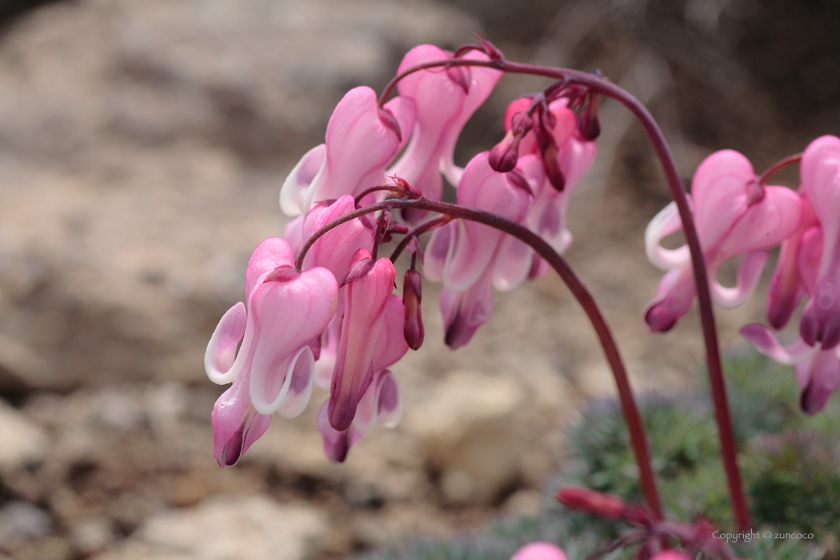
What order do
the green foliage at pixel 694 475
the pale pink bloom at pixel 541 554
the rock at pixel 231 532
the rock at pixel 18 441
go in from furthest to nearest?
the rock at pixel 18 441, the rock at pixel 231 532, the green foliage at pixel 694 475, the pale pink bloom at pixel 541 554

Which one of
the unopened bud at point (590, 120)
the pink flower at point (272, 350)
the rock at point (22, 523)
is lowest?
the rock at point (22, 523)

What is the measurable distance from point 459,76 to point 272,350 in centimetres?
39

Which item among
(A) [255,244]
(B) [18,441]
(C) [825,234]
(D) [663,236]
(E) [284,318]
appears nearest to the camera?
(E) [284,318]

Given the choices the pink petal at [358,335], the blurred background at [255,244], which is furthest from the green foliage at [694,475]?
the pink petal at [358,335]

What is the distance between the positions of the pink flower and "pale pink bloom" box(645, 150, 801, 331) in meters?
0.48

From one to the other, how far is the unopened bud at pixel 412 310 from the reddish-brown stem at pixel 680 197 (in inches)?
8.5

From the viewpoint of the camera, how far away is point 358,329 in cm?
60

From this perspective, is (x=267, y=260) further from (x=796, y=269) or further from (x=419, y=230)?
(x=796, y=269)

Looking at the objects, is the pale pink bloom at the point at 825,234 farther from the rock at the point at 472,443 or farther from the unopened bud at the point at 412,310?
the rock at the point at 472,443

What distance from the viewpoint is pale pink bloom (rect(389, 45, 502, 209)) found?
2.51 ft

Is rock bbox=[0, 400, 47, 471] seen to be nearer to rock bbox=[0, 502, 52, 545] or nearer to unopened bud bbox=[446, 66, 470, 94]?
rock bbox=[0, 502, 52, 545]

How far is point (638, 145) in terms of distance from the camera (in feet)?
10.7

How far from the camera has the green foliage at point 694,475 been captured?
45.4 inches

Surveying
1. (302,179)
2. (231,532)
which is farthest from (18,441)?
(302,179)
